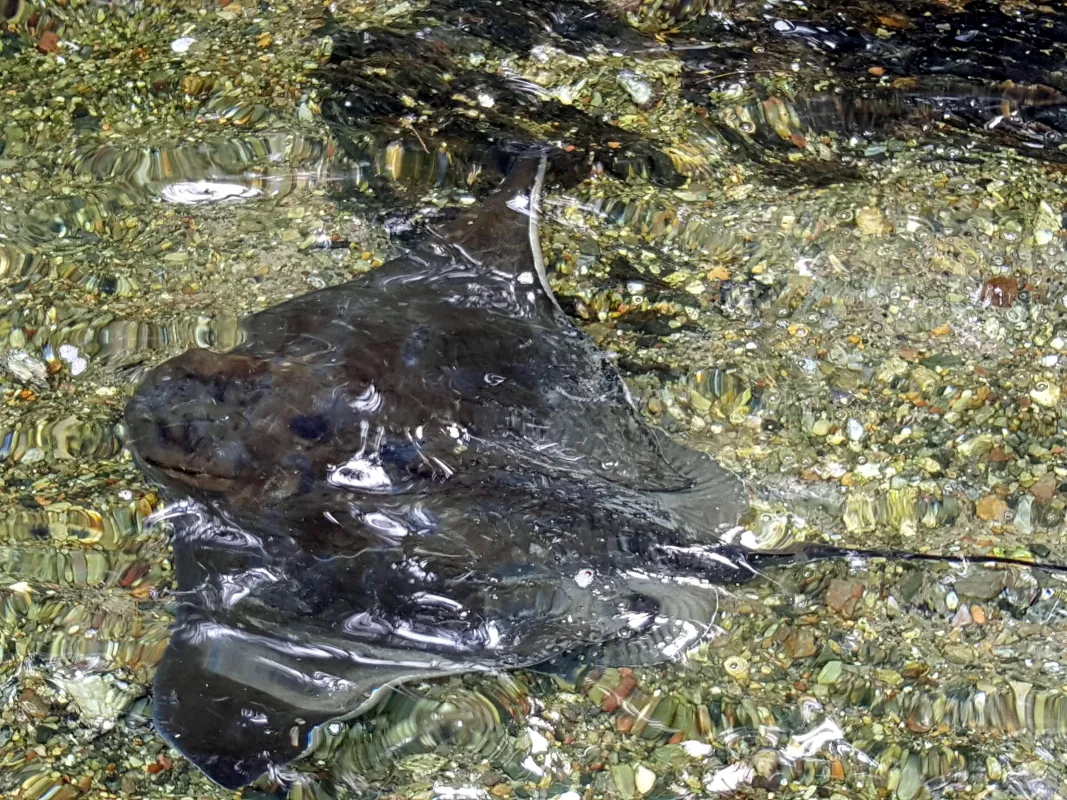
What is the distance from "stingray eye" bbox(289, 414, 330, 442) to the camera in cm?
371

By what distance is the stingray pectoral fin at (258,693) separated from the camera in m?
3.61

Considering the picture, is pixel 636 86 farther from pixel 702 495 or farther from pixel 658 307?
pixel 702 495

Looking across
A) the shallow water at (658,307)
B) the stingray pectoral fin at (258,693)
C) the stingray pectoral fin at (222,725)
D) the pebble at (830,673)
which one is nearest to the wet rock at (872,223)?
the shallow water at (658,307)

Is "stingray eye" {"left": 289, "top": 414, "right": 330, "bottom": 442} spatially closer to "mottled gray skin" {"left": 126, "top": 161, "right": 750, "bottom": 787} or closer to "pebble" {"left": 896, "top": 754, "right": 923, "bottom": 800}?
"mottled gray skin" {"left": 126, "top": 161, "right": 750, "bottom": 787}

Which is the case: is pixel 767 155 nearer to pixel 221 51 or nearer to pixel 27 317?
pixel 221 51

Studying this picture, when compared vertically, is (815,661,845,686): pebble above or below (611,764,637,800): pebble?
above

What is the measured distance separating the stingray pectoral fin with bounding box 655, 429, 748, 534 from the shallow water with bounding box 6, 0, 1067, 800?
28cm

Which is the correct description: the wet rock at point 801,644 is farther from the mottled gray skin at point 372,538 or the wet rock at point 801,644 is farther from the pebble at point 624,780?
the pebble at point 624,780

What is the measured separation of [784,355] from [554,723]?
217 cm

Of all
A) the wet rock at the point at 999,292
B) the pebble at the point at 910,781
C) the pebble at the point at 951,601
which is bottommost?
the pebble at the point at 910,781

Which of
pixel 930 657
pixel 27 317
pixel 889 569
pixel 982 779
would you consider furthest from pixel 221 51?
pixel 982 779

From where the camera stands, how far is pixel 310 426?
3719mm

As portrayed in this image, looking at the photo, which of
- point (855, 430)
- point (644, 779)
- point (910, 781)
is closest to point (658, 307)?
point (855, 430)

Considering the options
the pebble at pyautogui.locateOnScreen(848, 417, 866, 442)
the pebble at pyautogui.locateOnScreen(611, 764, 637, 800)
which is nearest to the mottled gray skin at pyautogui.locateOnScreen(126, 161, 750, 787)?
the pebble at pyautogui.locateOnScreen(611, 764, 637, 800)
